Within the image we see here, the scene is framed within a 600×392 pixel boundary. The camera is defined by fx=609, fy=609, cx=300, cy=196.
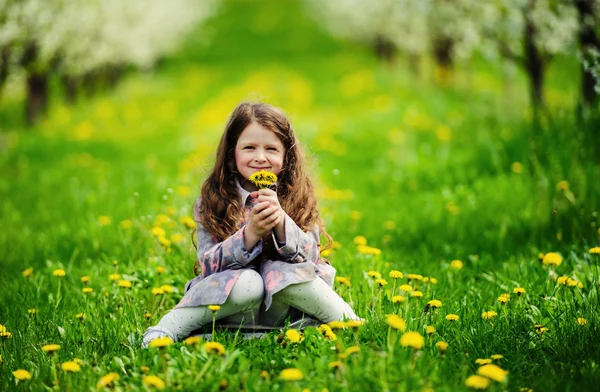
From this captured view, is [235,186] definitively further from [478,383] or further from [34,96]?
[34,96]

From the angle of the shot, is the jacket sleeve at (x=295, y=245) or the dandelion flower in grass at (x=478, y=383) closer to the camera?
the dandelion flower in grass at (x=478, y=383)

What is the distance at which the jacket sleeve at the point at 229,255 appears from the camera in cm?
255

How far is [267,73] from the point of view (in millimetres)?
20969

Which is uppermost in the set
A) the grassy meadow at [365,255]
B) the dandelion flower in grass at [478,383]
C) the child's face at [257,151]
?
the child's face at [257,151]

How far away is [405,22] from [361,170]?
11.0 m

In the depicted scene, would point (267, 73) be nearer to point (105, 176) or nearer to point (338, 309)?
point (105, 176)

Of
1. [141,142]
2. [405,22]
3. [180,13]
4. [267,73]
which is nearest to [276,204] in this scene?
[141,142]

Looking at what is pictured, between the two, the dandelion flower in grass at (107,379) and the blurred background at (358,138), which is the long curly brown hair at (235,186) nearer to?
the blurred background at (358,138)

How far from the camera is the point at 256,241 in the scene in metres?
2.54

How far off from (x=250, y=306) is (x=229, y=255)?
23 centimetres

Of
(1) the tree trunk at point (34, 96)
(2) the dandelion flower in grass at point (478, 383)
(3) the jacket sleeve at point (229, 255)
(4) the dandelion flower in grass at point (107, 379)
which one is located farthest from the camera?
(1) the tree trunk at point (34, 96)

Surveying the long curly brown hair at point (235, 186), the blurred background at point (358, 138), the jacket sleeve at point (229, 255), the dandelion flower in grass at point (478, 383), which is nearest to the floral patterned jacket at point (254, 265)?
the jacket sleeve at point (229, 255)

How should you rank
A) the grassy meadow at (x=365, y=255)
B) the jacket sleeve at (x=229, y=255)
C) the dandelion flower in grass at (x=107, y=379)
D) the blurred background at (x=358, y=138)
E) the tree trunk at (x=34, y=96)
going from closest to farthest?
the dandelion flower in grass at (x=107, y=379) → the grassy meadow at (x=365, y=255) → the jacket sleeve at (x=229, y=255) → the blurred background at (x=358, y=138) → the tree trunk at (x=34, y=96)

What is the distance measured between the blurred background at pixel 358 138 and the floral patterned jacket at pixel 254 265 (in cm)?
66
